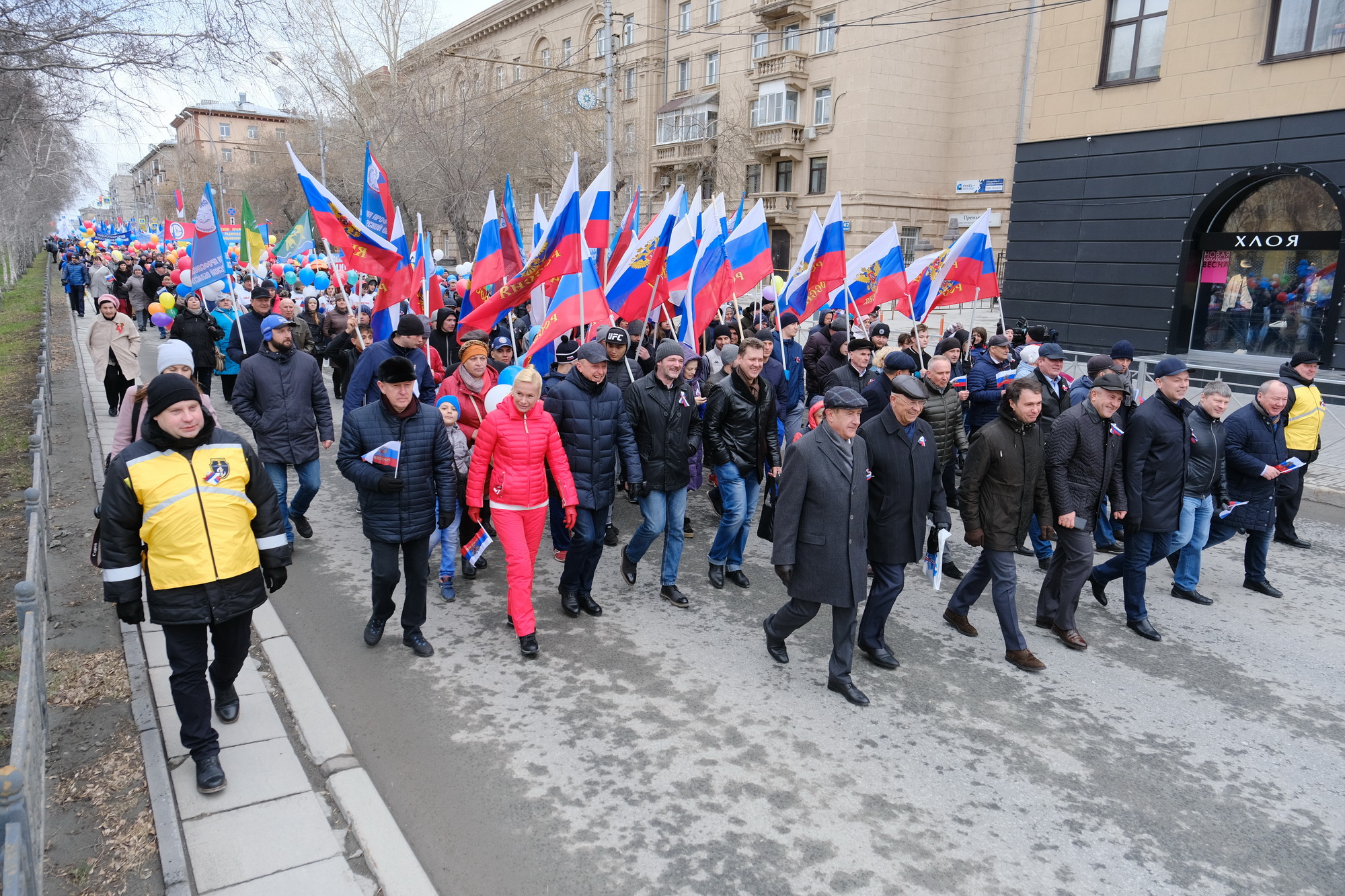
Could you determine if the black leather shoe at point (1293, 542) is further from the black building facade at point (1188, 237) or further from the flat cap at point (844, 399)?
the black building facade at point (1188, 237)

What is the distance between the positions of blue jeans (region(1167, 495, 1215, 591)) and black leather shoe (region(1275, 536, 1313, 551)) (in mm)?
2112

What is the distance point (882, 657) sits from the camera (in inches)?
206

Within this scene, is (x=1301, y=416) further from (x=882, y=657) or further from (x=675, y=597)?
(x=675, y=597)

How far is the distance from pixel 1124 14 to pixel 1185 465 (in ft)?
53.0

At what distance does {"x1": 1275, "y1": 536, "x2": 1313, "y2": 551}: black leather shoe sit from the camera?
26.0 feet

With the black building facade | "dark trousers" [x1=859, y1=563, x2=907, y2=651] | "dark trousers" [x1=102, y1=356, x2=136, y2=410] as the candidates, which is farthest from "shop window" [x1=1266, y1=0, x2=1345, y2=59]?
"dark trousers" [x1=102, y1=356, x2=136, y2=410]

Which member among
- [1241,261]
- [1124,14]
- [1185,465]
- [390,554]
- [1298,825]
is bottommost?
[1298,825]

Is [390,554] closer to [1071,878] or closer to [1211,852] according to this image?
[1071,878]

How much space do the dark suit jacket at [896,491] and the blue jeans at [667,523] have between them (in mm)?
1594

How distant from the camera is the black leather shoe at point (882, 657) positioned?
521 centimetres

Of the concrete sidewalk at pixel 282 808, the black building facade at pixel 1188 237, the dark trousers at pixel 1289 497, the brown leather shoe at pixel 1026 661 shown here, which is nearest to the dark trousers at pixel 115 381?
the concrete sidewalk at pixel 282 808

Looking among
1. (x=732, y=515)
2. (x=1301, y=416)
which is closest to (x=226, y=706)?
(x=732, y=515)

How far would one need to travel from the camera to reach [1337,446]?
11750 millimetres

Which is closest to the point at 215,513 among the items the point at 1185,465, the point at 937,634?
the point at 937,634
